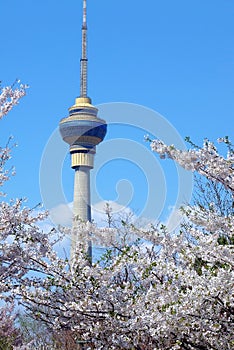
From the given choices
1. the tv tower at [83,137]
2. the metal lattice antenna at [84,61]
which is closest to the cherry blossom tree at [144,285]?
the tv tower at [83,137]

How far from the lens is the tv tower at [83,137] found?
9275 cm

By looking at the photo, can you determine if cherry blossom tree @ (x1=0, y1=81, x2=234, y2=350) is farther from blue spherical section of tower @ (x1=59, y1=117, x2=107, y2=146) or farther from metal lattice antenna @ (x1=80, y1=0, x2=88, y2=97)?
metal lattice antenna @ (x1=80, y1=0, x2=88, y2=97)

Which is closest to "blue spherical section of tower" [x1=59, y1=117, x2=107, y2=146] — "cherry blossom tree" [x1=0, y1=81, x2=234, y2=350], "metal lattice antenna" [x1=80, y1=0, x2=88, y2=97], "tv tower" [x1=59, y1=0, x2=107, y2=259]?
"tv tower" [x1=59, y1=0, x2=107, y2=259]

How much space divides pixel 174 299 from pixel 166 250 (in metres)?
1.02

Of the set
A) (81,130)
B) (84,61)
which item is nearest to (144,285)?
(81,130)

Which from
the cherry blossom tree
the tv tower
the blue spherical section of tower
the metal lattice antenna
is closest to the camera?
the cherry blossom tree

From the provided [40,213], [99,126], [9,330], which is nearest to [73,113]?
[99,126]

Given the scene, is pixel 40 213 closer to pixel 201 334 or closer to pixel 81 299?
pixel 81 299

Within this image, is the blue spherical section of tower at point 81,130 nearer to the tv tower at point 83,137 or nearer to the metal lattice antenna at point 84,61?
the tv tower at point 83,137

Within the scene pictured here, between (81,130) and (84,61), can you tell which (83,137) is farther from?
(84,61)

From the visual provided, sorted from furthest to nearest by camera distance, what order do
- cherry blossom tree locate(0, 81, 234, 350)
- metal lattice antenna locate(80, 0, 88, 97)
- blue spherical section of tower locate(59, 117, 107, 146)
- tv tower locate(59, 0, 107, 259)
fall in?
metal lattice antenna locate(80, 0, 88, 97), tv tower locate(59, 0, 107, 259), blue spherical section of tower locate(59, 117, 107, 146), cherry blossom tree locate(0, 81, 234, 350)

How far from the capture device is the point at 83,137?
306 ft

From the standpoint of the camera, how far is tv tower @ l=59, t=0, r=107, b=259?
304 feet

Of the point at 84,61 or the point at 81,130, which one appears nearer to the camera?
the point at 81,130
